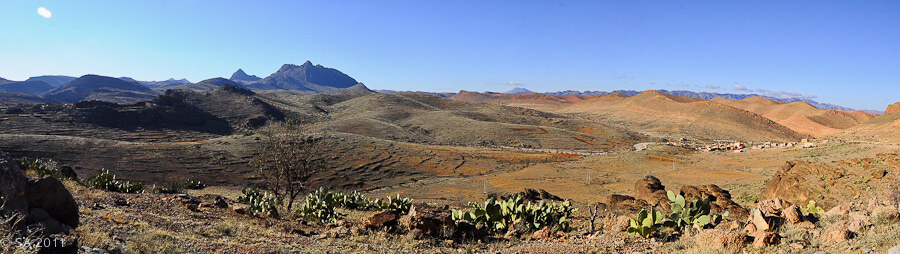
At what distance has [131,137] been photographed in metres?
44.6

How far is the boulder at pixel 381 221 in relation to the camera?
8227 mm

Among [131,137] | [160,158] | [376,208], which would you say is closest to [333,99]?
[131,137]

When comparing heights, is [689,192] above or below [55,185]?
below

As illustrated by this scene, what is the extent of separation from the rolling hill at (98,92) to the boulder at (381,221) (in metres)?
150

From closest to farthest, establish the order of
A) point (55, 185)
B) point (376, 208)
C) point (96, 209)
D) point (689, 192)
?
point (55, 185), point (96, 209), point (376, 208), point (689, 192)

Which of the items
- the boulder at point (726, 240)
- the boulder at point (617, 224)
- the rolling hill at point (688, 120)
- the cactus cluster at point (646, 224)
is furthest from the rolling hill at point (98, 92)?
the boulder at point (726, 240)

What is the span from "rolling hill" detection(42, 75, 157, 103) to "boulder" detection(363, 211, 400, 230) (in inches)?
5889

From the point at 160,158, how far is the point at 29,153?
8.35 metres

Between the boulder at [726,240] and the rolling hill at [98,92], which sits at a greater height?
the rolling hill at [98,92]

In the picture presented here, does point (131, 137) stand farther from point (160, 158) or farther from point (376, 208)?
point (376, 208)

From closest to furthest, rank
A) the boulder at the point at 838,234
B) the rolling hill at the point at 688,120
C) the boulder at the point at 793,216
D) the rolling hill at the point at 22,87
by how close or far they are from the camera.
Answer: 1. the boulder at the point at 838,234
2. the boulder at the point at 793,216
3. the rolling hill at the point at 688,120
4. the rolling hill at the point at 22,87

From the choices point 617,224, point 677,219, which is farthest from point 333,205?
point 677,219

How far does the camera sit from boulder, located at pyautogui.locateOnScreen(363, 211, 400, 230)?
823cm

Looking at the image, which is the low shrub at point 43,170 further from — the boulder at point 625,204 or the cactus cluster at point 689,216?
the boulder at point 625,204
